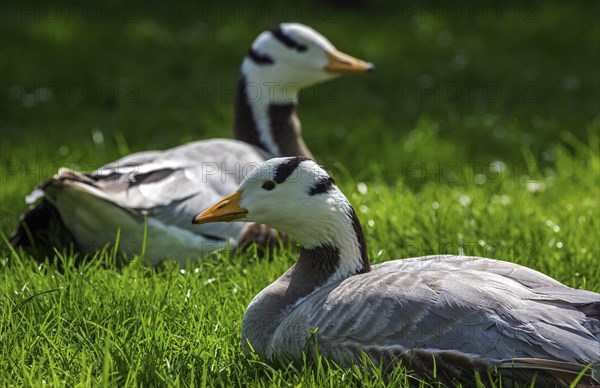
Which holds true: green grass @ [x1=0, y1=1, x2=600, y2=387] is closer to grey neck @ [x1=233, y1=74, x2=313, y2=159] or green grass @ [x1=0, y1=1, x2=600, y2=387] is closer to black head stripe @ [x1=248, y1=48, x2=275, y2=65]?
grey neck @ [x1=233, y1=74, x2=313, y2=159]

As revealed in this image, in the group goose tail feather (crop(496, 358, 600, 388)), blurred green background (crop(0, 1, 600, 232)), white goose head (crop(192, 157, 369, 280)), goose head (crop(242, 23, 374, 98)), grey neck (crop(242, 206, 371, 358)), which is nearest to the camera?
goose tail feather (crop(496, 358, 600, 388))

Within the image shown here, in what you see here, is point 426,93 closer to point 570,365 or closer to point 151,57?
point 151,57

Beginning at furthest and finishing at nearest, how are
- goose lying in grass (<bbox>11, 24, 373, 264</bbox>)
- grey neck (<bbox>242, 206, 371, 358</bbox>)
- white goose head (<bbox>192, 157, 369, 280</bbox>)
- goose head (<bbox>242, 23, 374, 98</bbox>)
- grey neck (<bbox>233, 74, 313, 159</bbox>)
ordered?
goose head (<bbox>242, 23, 374, 98</bbox>)
grey neck (<bbox>233, 74, 313, 159</bbox>)
goose lying in grass (<bbox>11, 24, 373, 264</bbox>)
white goose head (<bbox>192, 157, 369, 280</bbox>)
grey neck (<bbox>242, 206, 371, 358</bbox>)

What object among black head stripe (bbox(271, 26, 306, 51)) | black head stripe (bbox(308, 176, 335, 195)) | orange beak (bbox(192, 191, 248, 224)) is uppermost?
black head stripe (bbox(271, 26, 306, 51))

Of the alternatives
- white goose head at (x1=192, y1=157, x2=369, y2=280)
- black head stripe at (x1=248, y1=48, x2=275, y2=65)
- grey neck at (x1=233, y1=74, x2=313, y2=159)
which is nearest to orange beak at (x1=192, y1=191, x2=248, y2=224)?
white goose head at (x1=192, y1=157, x2=369, y2=280)

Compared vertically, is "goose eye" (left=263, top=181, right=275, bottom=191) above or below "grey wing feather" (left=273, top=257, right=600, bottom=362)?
above

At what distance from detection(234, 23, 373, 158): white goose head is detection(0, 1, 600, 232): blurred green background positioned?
0.81 metres

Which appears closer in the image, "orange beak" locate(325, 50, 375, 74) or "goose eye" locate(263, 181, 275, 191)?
"goose eye" locate(263, 181, 275, 191)

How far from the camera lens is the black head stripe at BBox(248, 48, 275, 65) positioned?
6367mm

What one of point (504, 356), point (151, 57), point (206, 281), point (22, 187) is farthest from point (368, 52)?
point (504, 356)

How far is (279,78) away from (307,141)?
5.23 ft

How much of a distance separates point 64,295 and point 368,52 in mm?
6662

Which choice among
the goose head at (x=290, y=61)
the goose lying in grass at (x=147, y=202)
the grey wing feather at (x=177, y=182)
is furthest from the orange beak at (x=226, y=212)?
the goose head at (x=290, y=61)

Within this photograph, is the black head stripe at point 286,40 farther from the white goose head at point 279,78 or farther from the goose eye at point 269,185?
the goose eye at point 269,185
